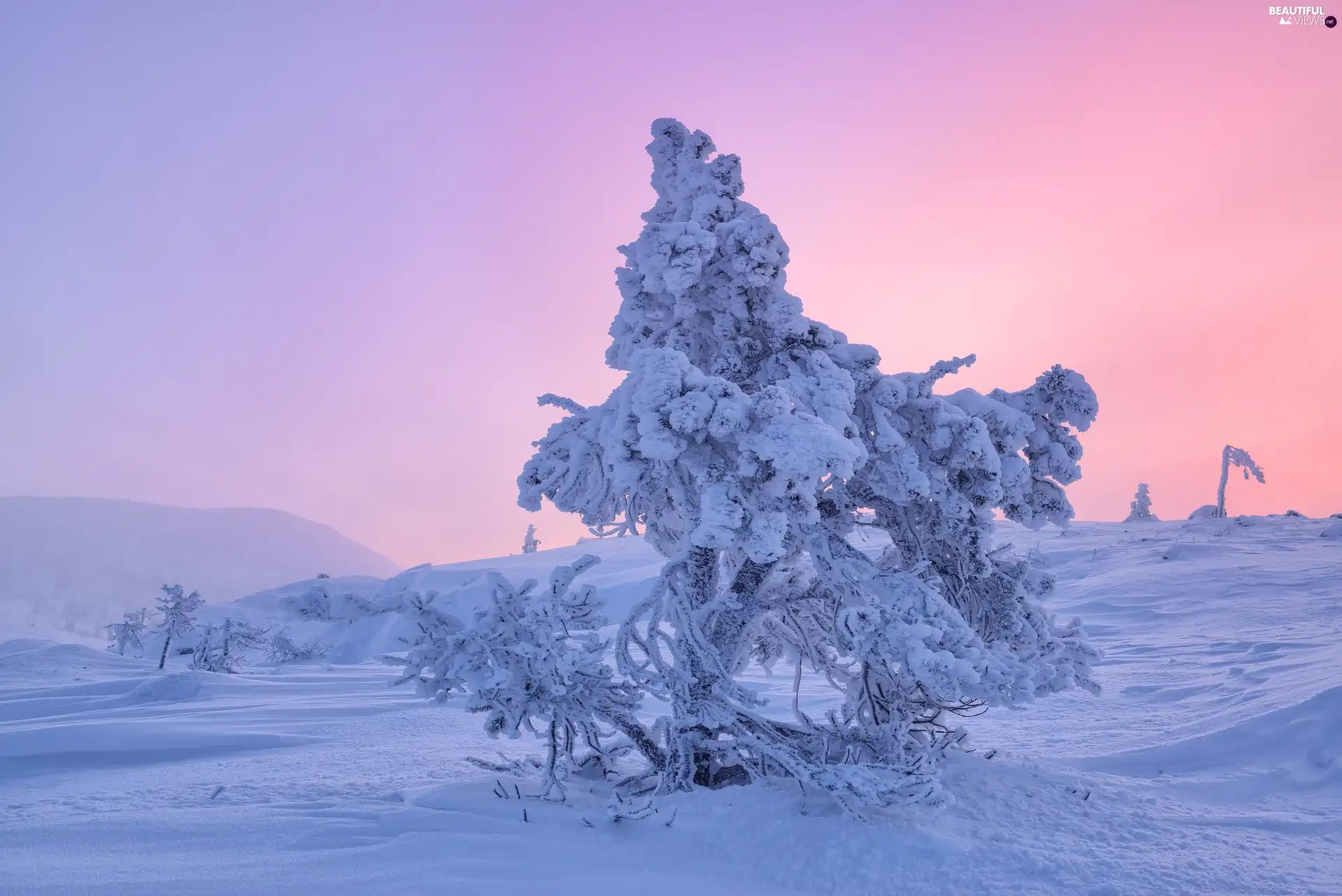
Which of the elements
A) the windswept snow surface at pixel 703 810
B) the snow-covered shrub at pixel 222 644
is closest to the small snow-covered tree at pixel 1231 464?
the windswept snow surface at pixel 703 810

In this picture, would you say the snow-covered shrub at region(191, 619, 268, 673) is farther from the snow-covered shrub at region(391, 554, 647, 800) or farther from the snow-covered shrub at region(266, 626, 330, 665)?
the snow-covered shrub at region(391, 554, 647, 800)

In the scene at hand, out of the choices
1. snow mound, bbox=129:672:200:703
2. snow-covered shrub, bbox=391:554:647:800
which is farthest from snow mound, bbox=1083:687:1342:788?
snow mound, bbox=129:672:200:703

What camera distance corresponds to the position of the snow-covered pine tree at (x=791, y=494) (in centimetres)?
446

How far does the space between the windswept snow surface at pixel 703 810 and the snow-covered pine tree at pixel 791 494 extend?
1.67ft

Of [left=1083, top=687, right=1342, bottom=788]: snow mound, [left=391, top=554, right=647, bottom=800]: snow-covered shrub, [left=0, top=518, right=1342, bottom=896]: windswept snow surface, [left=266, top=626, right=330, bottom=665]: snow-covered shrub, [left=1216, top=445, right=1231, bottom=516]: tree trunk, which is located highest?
[left=1216, top=445, right=1231, bottom=516]: tree trunk

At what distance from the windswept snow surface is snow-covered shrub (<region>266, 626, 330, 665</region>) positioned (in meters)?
11.1

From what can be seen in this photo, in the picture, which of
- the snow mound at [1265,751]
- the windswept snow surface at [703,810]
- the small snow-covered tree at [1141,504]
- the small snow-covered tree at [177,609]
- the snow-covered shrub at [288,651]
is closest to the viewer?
the windswept snow surface at [703,810]

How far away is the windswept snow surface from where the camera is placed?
12.1ft

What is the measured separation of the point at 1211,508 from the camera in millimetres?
31312

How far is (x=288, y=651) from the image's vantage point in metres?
20.3

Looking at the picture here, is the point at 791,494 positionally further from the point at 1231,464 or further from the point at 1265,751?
the point at 1231,464

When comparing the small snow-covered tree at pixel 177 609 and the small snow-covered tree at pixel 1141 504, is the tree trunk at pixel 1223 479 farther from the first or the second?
the small snow-covered tree at pixel 177 609

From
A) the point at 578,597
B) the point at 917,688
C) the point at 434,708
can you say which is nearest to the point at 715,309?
the point at 578,597

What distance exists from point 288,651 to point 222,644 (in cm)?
269
